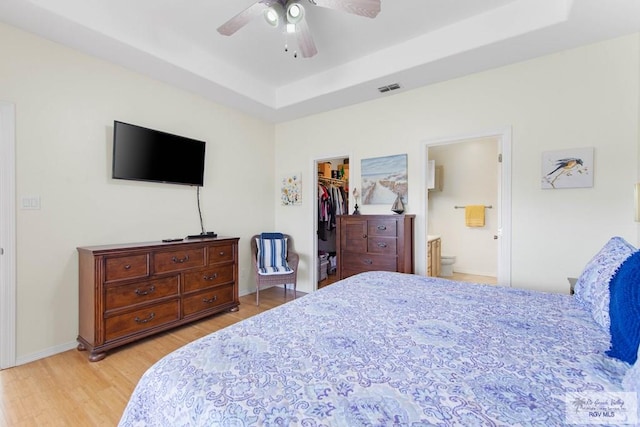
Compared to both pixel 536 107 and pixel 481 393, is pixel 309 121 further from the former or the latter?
pixel 481 393

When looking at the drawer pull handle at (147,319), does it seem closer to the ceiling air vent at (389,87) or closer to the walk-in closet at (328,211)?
the walk-in closet at (328,211)

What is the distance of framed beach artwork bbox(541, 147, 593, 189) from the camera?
2391 mm

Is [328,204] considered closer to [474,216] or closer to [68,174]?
[474,216]

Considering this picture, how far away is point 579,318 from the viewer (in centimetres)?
128

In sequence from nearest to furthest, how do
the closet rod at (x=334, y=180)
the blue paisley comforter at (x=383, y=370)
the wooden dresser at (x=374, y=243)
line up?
the blue paisley comforter at (x=383, y=370) → the wooden dresser at (x=374, y=243) → the closet rod at (x=334, y=180)

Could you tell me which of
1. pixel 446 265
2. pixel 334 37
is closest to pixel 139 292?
pixel 334 37

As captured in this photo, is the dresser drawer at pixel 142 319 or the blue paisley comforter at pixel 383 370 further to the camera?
the dresser drawer at pixel 142 319

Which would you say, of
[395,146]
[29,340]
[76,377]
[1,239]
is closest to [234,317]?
[76,377]

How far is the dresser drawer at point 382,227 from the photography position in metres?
3.11

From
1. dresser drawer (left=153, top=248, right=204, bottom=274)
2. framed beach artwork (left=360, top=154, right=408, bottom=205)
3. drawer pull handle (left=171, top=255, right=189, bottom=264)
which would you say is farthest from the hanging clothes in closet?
drawer pull handle (left=171, top=255, right=189, bottom=264)

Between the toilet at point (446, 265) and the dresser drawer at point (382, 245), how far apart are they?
2085 millimetres

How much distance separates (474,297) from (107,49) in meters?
3.48

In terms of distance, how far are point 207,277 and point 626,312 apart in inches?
122

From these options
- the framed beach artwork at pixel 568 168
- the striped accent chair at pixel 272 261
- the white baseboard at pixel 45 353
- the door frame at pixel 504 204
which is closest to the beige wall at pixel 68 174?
the white baseboard at pixel 45 353
